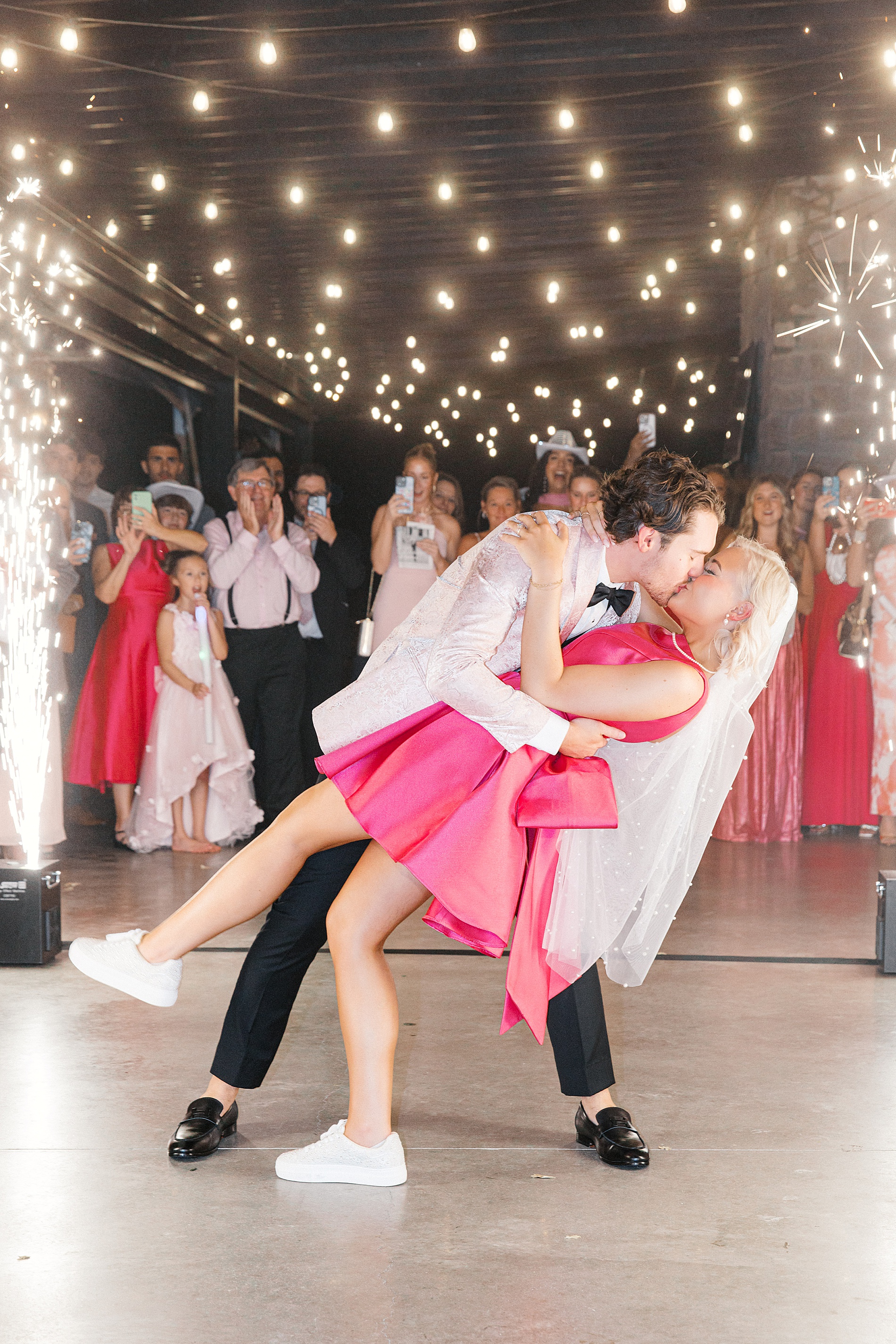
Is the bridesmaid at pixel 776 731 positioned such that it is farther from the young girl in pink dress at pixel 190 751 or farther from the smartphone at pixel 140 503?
the smartphone at pixel 140 503

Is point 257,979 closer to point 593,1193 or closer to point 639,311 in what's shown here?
point 593,1193

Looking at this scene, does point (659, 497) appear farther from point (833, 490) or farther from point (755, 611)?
point (833, 490)

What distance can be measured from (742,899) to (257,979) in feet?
7.93

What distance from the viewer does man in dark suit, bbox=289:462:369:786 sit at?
5672 mm

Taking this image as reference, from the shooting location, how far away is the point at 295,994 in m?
2.17

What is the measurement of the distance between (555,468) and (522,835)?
397 centimetres

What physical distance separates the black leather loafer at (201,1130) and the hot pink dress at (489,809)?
54cm

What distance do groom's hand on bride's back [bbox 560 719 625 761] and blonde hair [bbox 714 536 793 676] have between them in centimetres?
29

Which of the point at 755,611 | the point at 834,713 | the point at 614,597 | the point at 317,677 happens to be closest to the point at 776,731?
the point at 834,713

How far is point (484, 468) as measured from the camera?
Result: 9.37 metres

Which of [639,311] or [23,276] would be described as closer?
[23,276]

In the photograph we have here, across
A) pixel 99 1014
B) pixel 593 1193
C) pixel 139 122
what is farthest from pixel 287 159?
pixel 593 1193

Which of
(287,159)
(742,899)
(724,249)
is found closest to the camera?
(742,899)

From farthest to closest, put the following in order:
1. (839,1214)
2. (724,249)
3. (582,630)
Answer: (724,249), (582,630), (839,1214)
